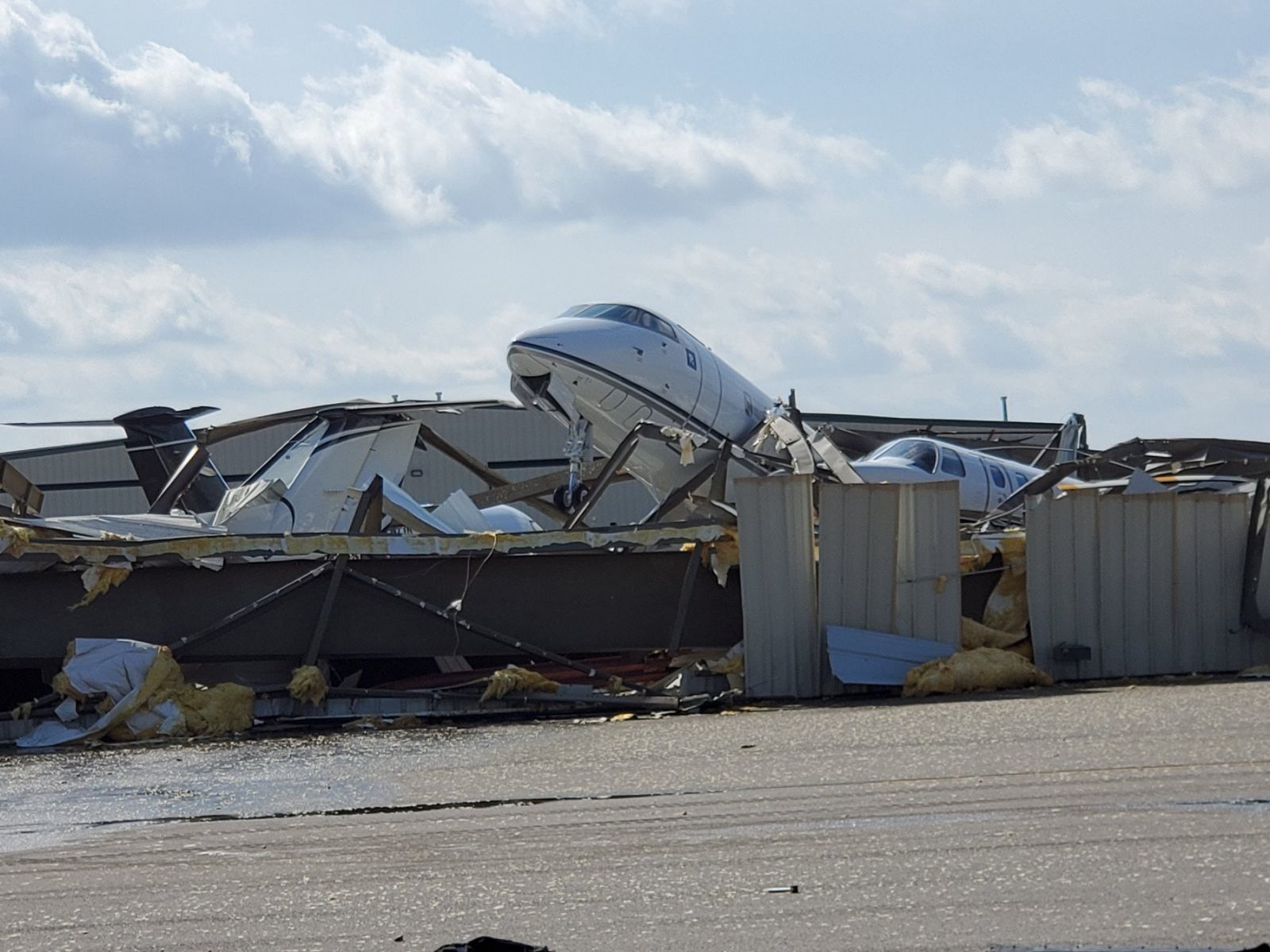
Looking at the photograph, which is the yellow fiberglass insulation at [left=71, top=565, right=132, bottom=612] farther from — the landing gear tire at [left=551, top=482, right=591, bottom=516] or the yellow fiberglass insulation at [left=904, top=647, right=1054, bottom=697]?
the landing gear tire at [left=551, top=482, right=591, bottom=516]

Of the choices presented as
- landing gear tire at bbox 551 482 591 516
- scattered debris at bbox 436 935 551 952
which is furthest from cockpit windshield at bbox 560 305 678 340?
scattered debris at bbox 436 935 551 952

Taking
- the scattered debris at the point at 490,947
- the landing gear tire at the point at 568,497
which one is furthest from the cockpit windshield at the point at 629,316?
the scattered debris at the point at 490,947

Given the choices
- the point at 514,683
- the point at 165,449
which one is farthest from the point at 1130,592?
the point at 165,449

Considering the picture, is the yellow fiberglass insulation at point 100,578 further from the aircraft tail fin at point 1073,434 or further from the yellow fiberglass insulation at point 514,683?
the aircraft tail fin at point 1073,434

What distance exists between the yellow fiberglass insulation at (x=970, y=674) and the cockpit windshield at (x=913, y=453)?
364 inches

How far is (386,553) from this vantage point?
54.5 ft

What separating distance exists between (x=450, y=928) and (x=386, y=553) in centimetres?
1065

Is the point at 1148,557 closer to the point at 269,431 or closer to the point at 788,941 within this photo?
the point at 788,941

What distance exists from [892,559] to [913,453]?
984 cm

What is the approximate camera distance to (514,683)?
15617mm

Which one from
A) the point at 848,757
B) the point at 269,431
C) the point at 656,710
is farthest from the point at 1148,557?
the point at 269,431

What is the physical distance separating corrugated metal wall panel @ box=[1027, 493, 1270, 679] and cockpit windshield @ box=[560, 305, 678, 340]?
11.1 meters

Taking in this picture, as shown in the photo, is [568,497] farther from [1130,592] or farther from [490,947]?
[490,947]

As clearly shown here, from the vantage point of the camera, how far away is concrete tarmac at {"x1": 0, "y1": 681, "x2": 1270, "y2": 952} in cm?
595
